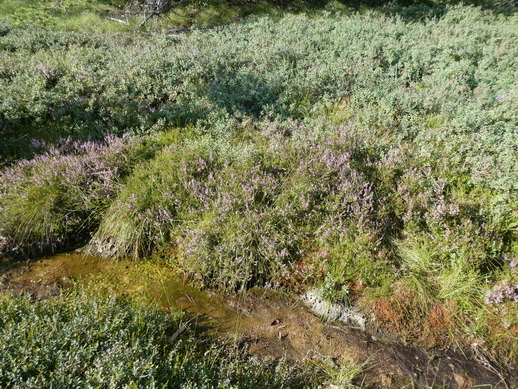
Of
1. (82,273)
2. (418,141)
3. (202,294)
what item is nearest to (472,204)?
(418,141)

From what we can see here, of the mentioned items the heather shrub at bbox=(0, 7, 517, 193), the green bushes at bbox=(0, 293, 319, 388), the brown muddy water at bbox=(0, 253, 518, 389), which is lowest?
the brown muddy water at bbox=(0, 253, 518, 389)

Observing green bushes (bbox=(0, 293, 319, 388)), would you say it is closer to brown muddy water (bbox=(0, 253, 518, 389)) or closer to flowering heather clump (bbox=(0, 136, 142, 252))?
brown muddy water (bbox=(0, 253, 518, 389))

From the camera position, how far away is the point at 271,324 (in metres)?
4.30

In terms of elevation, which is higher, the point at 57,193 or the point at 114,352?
the point at 57,193

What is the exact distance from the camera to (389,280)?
4.54 m

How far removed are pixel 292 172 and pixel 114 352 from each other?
146 inches

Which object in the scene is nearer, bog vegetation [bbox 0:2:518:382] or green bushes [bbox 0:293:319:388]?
green bushes [bbox 0:293:319:388]

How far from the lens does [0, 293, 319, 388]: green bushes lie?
9.12 ft

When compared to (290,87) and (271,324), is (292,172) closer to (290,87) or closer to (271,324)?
(271,324)

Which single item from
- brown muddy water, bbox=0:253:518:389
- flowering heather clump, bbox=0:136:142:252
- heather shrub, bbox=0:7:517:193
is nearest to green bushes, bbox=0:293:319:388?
brown muddy water, bbox=0:253:518:389

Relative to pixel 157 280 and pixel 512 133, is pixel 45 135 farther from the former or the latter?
pixel 512 133

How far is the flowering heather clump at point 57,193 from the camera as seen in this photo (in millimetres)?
5031

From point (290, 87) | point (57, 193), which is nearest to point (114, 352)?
point (57, 193)

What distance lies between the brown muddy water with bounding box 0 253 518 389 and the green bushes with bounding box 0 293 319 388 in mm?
353
